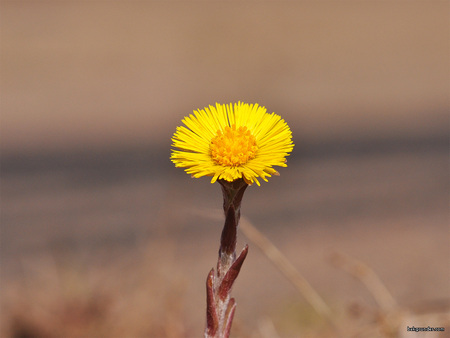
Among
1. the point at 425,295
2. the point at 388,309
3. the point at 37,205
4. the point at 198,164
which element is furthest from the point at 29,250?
the point at 198,164

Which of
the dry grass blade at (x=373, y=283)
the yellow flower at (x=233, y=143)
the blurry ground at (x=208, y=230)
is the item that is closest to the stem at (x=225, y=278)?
the yellow flower at (x=233, y=143)

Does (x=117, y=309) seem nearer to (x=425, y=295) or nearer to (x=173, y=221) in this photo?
(x=173, y=221)

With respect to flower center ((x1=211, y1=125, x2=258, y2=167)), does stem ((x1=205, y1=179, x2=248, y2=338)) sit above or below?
below

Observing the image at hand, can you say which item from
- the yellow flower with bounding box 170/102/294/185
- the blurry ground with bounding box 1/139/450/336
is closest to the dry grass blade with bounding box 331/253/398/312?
the blurry ground with bounding box 1/139/450/336

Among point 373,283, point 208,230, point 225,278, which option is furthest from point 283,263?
point 208,230

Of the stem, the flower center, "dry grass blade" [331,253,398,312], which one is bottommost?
"dry grass blade" [331,253,398,312]

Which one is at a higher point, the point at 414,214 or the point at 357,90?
the point at 357,90

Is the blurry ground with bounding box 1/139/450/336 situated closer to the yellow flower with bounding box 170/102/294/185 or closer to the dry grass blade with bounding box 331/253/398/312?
the dry grass blade with bounding box 331/253/398/312
